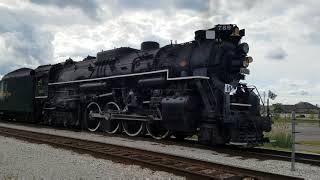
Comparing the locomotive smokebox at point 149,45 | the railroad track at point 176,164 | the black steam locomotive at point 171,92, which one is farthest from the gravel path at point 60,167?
the locomotive smokebox at point 149,45

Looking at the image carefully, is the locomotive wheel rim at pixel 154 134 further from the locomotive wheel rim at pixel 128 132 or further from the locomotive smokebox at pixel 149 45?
the locomotive smokebox at pixel 149 45

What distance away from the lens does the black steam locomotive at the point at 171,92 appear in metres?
13.3

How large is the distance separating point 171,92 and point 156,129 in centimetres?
191

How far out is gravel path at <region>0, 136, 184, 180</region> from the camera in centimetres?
833

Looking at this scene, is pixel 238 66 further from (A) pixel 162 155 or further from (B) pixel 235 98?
(A) pixel 162 155

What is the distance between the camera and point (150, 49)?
17.3 metres

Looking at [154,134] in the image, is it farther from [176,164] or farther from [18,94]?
[18,94]

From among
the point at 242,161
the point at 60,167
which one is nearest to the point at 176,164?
the point at 242,161

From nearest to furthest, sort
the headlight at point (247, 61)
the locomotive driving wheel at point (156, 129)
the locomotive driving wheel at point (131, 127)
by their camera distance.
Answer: the headlight at point (247, 61)
the locomotive driving wheel at point (156, 129)
the locomotive driving wheel at point (131, 127)

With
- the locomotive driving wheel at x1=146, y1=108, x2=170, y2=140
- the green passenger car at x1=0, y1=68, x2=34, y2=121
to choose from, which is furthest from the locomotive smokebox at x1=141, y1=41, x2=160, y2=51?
the green passenger car at x1=0, y1=68, x2=34, y2=121

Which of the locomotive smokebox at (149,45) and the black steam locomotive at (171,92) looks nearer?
the black steam locomotive at (171,92)

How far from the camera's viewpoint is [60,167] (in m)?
9.26

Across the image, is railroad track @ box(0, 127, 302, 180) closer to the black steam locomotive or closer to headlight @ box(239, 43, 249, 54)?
the black steam locomotive

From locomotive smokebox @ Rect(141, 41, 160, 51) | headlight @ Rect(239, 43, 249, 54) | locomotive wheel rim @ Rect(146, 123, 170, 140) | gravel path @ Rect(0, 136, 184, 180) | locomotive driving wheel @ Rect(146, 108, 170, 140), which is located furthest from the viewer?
locomotive smokebox @ Rect(141, 41, 160, 51)
